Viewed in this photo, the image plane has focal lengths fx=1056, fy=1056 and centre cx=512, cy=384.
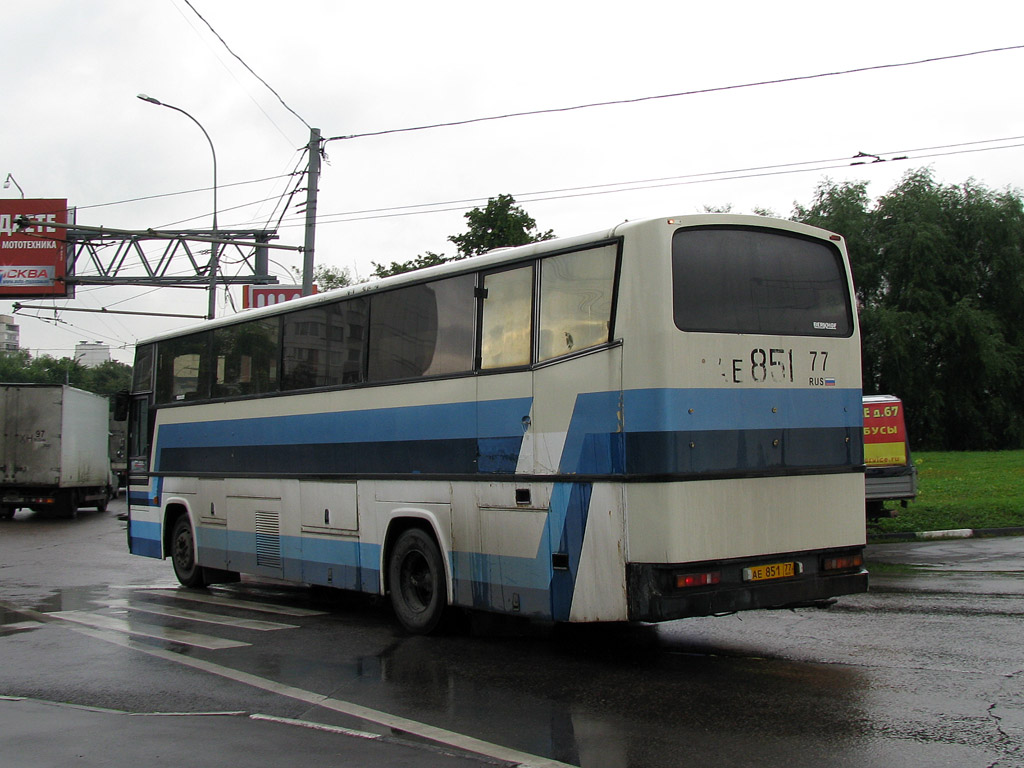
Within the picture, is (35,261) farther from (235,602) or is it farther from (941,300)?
(941,300)

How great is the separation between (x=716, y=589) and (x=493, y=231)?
113 ft

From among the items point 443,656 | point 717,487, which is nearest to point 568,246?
point 717,487

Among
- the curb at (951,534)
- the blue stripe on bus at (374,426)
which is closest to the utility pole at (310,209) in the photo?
the blue stripe on bus at (374,426)

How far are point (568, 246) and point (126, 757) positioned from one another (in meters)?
4.81

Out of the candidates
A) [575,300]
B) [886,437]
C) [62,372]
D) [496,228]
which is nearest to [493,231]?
[496,228]

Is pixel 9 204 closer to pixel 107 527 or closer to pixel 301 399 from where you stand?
pixel 107 527

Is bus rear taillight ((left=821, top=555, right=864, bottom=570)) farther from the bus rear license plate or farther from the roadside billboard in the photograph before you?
the roadside billboard

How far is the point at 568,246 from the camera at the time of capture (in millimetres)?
8406

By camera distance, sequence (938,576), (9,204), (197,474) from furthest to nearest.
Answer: (9,204) < (197,474) < (938,576)

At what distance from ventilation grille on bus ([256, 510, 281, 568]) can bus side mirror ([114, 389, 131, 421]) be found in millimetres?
3984

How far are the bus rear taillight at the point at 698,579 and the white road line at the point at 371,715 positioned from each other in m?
2.02

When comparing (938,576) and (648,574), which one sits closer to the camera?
(648,574)

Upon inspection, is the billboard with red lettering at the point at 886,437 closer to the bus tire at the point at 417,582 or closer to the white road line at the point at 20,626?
the bus tire at the point at 417,582

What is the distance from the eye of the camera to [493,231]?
41188 mm
